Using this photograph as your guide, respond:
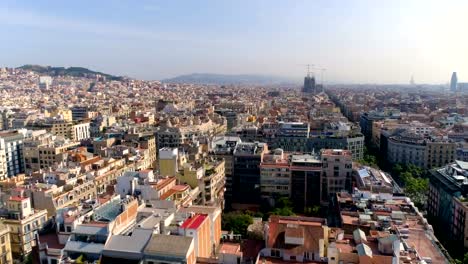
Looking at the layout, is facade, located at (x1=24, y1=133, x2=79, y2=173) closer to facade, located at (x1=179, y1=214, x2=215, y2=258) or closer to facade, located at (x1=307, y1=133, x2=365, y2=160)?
facade, located at (x1=179, y1=214, x2=215, y2=258)

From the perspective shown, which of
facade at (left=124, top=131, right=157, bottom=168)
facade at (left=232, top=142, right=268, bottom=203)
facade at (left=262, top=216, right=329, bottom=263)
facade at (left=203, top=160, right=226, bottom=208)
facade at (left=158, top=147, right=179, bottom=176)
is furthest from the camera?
facade at (left=124, top=131, right=157, bottom=168)

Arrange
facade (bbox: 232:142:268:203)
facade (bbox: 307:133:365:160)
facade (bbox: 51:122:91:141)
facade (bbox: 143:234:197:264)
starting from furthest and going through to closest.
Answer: facade (bbox: 51:122:91:141) < facade (bbox: 307:133:365:160) < facade (bbox: 232:142:268:203) < facade (bbox: 143:234:197:264)

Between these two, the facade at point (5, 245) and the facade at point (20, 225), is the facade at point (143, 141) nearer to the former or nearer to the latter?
the facade at point (20, 225)

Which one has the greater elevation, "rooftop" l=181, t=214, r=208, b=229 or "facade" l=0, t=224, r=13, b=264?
"rooftop" l=181, t=214, r=208, b=229

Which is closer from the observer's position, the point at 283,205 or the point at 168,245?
the point at 168,245

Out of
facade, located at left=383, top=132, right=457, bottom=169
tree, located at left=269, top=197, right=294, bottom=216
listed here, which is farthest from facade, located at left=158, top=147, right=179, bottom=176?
facade, located at left=383, top=132, right=457, bottom=169

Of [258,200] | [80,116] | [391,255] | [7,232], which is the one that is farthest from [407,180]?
[80,116]

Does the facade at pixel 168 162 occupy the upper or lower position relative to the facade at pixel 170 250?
upper

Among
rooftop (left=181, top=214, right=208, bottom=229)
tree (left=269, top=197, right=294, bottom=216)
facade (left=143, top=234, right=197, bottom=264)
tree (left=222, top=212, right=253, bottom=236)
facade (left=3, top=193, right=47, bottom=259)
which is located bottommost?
tree (left=269, top=197, right=294, bottom=216)

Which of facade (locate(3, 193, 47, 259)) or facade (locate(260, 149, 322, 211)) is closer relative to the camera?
facade (locate(3, 193, 47, 259))

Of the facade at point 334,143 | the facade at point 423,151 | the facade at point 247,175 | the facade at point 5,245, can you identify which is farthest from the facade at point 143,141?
the facade at point 423,151

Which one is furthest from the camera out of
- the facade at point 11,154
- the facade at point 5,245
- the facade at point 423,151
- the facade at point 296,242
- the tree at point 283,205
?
the facade at point 423,151

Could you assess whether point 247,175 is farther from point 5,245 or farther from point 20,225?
point 5,245

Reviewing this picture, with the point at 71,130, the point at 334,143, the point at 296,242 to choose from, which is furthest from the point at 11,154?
the point at 296,242
